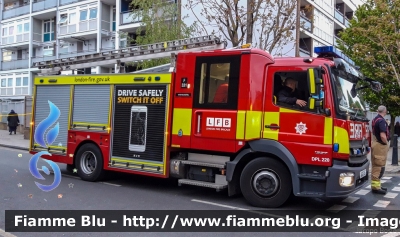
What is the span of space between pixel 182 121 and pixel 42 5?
1280 inches

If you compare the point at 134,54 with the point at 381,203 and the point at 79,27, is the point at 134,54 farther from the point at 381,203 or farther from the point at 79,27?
the point at 79,27

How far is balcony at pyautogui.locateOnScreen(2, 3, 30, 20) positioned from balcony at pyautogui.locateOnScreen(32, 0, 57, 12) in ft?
4.88

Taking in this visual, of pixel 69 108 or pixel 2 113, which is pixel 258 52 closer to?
pixel 69 108

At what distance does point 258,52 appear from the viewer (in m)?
6.81

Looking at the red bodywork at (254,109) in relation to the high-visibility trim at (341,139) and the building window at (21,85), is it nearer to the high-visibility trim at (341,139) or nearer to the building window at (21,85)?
the high-visibility trim at (341,139)

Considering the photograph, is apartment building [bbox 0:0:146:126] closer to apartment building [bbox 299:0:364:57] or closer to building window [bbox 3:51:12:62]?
building window [bbox 3:51:12:62]

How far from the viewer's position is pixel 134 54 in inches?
355

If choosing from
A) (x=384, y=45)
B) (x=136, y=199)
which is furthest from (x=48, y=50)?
(x=136, y=199)

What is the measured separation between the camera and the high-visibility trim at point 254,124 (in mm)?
6684

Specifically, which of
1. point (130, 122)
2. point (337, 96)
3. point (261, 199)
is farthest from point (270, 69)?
point (130, 122)

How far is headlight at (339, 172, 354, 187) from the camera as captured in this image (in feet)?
19.9

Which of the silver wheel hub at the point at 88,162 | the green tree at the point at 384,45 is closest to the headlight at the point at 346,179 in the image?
the silver wheel hub at the point at 88,162

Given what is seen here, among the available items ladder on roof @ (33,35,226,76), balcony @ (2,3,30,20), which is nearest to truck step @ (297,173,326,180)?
ladder on roof @ (33,35,226,76)

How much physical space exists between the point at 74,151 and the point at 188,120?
347cm
